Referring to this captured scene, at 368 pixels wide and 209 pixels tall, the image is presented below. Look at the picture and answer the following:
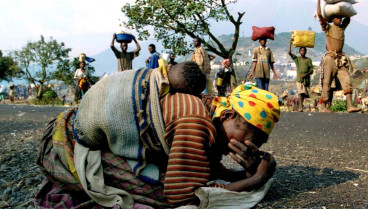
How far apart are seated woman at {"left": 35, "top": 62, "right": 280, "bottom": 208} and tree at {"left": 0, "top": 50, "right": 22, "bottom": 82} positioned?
39.6m

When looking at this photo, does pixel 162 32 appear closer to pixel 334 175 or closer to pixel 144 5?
pixel 144 5

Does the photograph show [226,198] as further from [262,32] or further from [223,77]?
[223,77]

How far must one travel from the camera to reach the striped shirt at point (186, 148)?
203cm

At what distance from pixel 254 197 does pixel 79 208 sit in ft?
3.63

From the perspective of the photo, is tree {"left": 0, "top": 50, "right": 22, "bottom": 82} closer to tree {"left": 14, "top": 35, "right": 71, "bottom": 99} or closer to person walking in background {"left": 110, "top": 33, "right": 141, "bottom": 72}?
tree {"left": 14, "top": 35, "right": 71, "bottom": 99}

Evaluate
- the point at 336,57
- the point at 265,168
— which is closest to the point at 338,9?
the point at 336,57

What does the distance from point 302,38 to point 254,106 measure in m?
8.20

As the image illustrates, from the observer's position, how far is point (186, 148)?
202 centimetres

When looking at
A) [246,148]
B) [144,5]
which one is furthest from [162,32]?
[246,148]

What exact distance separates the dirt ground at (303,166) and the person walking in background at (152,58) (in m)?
4.12

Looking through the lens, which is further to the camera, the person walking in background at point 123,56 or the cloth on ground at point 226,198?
the person walking in background at point 123,56

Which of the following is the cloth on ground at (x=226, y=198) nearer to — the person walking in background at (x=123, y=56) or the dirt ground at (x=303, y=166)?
the dirt ground at (x=303, y=166)

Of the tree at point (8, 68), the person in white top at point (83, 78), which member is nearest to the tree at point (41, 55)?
the tree at point (8, 68)

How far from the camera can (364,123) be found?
6676 millimetres
